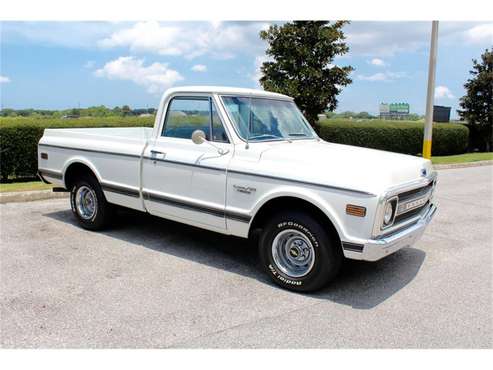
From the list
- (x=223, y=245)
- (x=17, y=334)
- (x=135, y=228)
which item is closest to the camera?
(x=17, y=334)

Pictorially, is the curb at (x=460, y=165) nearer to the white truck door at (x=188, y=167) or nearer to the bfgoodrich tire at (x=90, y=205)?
the white truck door at (x=188, y=167)

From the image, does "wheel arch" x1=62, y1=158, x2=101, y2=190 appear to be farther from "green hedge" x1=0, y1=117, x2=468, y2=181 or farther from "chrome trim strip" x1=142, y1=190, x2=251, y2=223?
"green hedge" x1=0, y1=117, x2=468, y2=181

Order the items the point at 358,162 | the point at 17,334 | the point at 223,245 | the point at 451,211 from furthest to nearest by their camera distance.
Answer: the point at 451,211 < the point at 223,245 < the point at 358,162 < the point at 17,334

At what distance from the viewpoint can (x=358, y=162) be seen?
170 inches

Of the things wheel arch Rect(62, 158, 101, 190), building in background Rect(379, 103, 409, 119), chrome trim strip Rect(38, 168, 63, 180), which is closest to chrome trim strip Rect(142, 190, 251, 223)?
wheel arch Rect(62, 158, 101, 190)

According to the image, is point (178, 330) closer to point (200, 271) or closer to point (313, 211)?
point (200, 271)

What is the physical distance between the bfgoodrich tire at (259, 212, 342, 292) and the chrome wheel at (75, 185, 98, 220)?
3.02m

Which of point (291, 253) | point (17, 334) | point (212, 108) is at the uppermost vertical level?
point (212, 108)

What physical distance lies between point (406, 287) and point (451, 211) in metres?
4.20

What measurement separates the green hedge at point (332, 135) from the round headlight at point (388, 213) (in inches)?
348

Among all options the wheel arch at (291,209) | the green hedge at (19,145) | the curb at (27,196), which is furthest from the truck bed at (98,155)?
the green hedge at (19,145)

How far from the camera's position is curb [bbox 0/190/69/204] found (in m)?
8.10

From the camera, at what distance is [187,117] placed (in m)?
5.41

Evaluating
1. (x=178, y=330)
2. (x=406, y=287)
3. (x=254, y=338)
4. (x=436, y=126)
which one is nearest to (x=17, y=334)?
(x=178, y=330)
